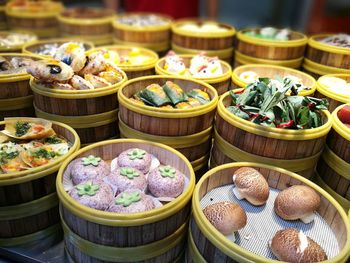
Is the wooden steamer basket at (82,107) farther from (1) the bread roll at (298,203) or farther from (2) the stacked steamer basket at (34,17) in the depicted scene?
(2) the stacked steamer basket at (34,17)

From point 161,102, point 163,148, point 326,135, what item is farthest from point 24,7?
point 326,135

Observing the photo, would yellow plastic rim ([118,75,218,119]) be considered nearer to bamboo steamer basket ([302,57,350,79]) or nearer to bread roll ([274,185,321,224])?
bread roll ([274,185,321,224])

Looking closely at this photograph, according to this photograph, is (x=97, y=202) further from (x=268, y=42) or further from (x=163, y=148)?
(x=268, y=42)

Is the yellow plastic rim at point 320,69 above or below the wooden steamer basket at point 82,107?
above

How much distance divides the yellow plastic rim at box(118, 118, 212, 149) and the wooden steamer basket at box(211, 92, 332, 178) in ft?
0.64

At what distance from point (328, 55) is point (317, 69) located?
18 cm

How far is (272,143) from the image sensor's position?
6.60 ft

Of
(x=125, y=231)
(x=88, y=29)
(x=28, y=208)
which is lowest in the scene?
(x=28, y=208)

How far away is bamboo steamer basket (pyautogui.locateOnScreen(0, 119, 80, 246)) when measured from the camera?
6.11 feet

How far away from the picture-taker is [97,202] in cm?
168

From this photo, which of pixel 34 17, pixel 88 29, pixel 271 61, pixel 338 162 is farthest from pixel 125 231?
pixel 34 17

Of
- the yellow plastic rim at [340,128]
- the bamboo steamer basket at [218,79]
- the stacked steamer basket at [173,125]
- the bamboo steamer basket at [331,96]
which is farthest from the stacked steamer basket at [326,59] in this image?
the stacked steamer basket at [173,125]

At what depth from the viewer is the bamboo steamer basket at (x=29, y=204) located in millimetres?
1863

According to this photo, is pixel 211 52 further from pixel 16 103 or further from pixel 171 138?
pixel 16 103
